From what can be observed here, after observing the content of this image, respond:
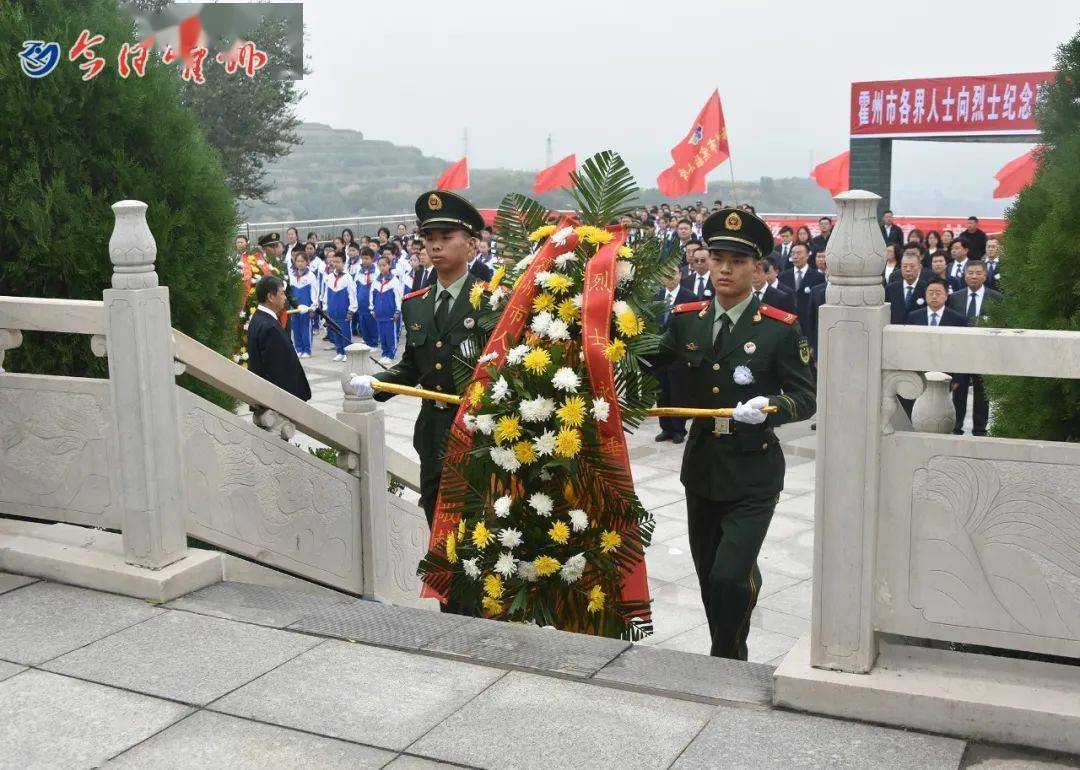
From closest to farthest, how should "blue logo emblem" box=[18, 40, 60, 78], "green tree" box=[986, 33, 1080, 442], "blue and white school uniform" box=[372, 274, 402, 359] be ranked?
1. "green tree" box=[986, 33, 1080, 442]
2. "blue logo emblem" box=[18, 40, 60, 78]
3. "blue and white school uniform" box=[372, 274, 402, 359]

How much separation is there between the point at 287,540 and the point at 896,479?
2.82 meters

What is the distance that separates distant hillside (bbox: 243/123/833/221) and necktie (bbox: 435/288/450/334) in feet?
125

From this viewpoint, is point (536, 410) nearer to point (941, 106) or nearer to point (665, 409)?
point (665, 409)

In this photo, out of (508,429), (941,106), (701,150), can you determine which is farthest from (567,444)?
(941,106)

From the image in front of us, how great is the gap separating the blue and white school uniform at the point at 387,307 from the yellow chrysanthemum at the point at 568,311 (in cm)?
1561

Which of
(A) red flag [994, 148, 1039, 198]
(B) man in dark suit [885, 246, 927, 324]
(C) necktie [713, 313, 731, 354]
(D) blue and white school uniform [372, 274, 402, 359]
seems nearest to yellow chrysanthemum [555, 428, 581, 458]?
(C) necktie [713, 313, 731, 354]

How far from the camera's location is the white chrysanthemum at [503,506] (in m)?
4.18

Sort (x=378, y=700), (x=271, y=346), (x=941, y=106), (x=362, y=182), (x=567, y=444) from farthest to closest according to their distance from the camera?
(x=362, y=182), (x=941, y=106), (x=271, y=346), (x=567, y=444), (x=378, y=700)

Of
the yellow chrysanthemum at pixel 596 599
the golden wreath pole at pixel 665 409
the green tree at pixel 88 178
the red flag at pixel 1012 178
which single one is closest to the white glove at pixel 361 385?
the golden wreath pole at pixel 665 409

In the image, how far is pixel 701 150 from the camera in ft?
70.4

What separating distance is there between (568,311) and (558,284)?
0.11 metres

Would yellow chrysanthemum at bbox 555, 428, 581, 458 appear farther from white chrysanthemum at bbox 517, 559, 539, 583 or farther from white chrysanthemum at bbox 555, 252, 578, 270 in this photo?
white chrysanthemum at bbox 555, 252, 578, 270

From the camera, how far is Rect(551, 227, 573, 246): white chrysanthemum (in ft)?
14.8

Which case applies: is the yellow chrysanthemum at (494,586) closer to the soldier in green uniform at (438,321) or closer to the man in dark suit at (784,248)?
the soldier in green uniform at (438,321)
